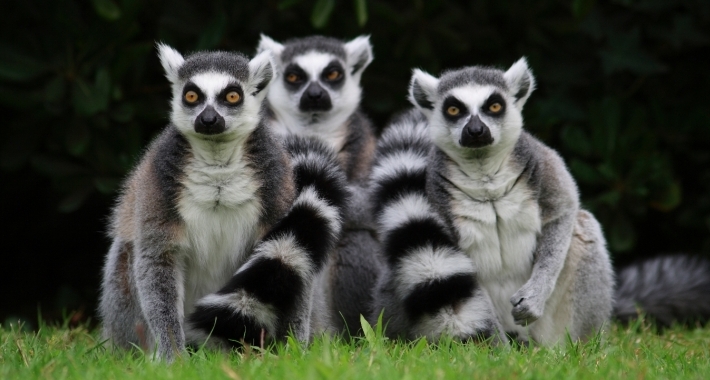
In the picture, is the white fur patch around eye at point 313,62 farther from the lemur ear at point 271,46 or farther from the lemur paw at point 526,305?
the lemur paw at point 526,305

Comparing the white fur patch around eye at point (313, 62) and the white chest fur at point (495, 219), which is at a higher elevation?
the white fur patch around eye at point (313, 62)

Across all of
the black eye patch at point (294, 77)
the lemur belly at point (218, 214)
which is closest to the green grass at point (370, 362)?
the lemur belly at point (218, 214)

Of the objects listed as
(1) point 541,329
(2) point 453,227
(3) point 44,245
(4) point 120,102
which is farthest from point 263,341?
(3) point 44,245

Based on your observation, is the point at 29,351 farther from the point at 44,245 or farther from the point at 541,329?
the point at 44,245

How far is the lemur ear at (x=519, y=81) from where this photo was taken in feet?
15.7

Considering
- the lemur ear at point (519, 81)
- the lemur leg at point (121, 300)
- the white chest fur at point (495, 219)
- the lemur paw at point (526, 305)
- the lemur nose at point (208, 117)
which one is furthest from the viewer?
the lemur ear at point (519, 81)

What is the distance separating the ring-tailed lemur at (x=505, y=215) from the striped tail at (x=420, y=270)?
1cm

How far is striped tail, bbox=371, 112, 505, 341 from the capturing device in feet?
13.8

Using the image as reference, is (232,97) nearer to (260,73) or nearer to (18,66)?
(260,73)

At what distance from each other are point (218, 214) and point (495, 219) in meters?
1.50

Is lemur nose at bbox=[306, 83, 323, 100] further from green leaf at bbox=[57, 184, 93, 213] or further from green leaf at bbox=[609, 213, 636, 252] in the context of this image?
green leaf at bbox=[609, 213, 636, 252]

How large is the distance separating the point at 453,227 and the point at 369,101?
2229 mm

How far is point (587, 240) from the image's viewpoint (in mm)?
4746

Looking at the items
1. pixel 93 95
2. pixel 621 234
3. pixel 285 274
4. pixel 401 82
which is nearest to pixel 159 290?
pixel 285 274
